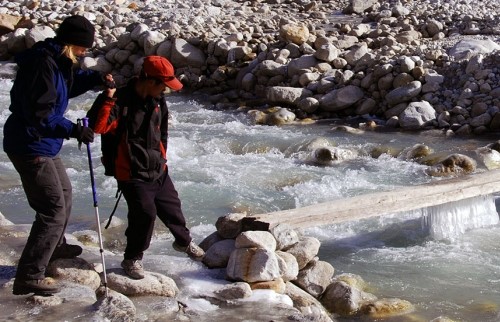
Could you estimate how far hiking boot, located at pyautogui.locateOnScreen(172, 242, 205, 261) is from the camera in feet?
18.5

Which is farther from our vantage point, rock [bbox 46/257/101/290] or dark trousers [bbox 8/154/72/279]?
rock [bbox 46/257/101/290]

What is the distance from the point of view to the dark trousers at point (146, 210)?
4.98 meters

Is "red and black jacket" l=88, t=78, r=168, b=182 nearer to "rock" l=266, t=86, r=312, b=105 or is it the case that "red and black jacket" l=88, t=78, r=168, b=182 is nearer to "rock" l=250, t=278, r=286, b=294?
"rock" l=250, t=278, r=286, b=294

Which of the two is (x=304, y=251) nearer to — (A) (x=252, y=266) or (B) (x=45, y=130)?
(A) (x=252, y=266)

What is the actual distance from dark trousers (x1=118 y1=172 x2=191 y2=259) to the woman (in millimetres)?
395

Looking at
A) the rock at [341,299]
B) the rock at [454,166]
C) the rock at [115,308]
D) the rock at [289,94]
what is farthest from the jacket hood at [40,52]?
the rock at [289,94]

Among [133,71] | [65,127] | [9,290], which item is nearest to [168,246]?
[9,290]

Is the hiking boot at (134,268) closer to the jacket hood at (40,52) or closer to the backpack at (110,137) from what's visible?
the backpack at (110,137)

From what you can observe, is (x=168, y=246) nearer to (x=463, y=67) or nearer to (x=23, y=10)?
(x=463, y=67)

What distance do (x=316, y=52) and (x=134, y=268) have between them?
34.2ft

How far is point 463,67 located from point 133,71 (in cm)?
671

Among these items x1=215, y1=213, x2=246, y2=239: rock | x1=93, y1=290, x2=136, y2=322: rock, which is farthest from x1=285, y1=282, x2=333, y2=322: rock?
x1=93, y1=290, x2=136, y2=322: rock

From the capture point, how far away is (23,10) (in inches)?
793

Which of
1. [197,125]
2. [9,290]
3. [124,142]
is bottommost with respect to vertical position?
[197,125]
